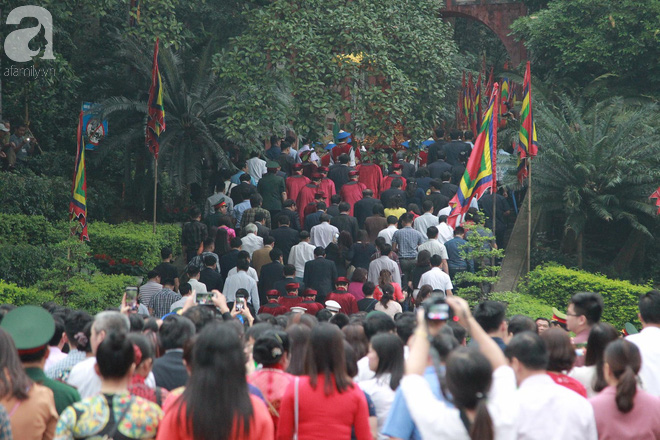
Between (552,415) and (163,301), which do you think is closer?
(552,415)

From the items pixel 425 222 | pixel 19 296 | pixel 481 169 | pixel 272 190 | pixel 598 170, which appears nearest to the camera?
pixel 19 296

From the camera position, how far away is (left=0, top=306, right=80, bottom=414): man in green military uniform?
5.38m

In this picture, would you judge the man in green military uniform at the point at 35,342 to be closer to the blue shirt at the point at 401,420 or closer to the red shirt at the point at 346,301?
the blue shirt at the point at 401,420

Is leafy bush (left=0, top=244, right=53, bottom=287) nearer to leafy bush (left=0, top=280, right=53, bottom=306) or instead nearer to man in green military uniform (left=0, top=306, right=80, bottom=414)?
leafy bush (left=0, top=280, right=53, bottom=306)

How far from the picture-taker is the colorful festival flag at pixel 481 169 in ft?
49.2

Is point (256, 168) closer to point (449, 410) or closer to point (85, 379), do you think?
point (85, 379)

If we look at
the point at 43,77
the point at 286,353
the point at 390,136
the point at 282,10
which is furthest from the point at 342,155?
the point at 286,353

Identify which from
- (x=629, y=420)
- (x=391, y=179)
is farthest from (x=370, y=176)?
(x=629, y=420)

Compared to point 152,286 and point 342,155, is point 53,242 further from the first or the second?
point 342,155

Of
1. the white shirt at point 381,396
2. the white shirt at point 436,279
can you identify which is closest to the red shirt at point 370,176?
the white shirt at point 436,279

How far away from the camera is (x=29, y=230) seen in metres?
15.5

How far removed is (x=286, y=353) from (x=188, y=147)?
42.9ft

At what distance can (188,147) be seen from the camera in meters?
18.9

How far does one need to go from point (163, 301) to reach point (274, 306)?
152 cm
